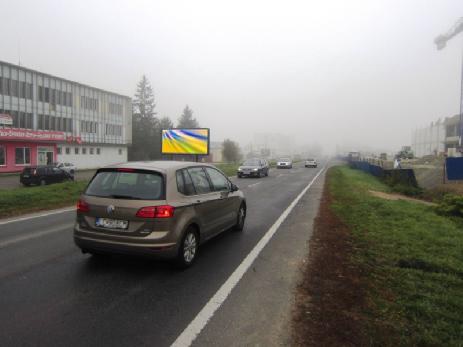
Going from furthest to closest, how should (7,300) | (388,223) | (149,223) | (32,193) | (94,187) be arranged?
(32,193)
(388,223)
(94,187)
(149,223)
(7,300)

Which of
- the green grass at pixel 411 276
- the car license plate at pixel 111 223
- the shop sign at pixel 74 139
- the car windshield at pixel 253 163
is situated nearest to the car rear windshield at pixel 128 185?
the car license plate at pixel 111 223

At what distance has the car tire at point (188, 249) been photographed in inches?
199

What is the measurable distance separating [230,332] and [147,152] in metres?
68.3

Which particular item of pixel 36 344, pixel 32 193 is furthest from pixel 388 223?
pixel 32 193

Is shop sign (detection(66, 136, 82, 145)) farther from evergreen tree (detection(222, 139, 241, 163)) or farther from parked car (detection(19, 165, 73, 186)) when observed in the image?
evergreen tree (detection(222, 139, 241, 163))

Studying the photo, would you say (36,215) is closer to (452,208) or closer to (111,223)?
(111,223)

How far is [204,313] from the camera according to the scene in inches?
149

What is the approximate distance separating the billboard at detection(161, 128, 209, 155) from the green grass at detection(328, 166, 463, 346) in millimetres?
20519

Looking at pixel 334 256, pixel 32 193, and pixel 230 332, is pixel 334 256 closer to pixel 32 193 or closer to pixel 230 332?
pixel 230 332

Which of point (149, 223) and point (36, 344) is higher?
point (149, 223)

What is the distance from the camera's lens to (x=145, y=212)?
4.83 meters

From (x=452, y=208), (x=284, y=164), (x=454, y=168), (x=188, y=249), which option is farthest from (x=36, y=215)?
(x=284, y=164)

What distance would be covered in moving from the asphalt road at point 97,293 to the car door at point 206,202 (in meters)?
0.49

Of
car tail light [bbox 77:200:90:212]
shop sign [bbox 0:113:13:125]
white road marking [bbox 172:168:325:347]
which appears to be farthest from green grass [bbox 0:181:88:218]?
shop sign [bbox 0:113:13:125]
